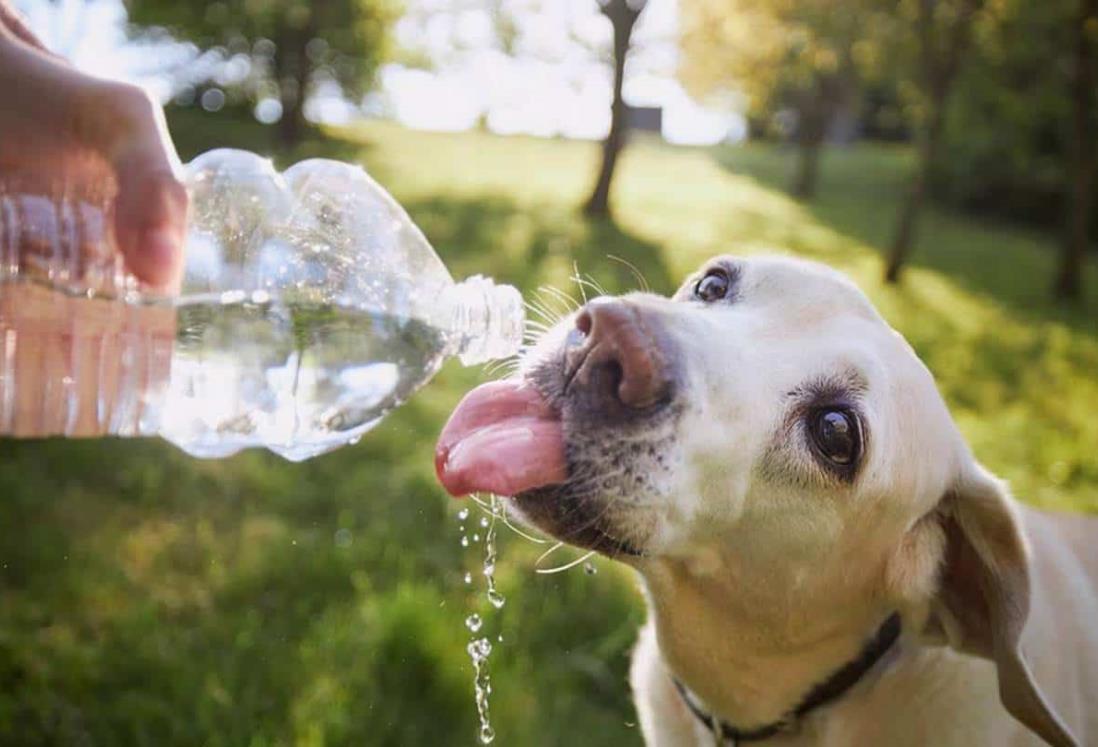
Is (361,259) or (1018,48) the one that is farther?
(1018,48)

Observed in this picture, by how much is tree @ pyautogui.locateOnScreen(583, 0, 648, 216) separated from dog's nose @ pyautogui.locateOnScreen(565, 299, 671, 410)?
41.5ft

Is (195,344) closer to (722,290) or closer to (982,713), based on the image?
(722,290)

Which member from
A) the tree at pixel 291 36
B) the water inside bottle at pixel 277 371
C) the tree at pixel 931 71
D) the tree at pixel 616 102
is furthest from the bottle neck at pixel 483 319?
the tree at pixel 291 36

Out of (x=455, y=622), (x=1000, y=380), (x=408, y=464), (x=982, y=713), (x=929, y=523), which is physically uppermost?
(x=929, y=523)

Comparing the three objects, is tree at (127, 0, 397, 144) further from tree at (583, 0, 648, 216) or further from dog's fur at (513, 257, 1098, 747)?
dog's fur at (513, 257, 1098, 747)

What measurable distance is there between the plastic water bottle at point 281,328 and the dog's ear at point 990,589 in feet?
3.97

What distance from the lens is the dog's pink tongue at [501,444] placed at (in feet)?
6.12

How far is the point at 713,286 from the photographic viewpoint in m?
2.66

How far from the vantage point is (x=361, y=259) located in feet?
9.05

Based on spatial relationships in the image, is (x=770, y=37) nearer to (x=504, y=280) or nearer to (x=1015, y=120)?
(x=1015, y=120)

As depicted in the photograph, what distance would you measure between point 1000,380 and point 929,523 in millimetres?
7109

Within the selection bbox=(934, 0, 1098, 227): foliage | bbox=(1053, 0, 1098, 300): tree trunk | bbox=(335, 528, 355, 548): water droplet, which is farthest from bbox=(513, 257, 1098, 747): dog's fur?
bbox=(934, 0, 1098, 227): foliage

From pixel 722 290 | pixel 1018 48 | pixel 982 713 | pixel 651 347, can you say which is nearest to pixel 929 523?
pixel 982 713

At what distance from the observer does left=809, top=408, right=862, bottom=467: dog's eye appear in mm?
2268
